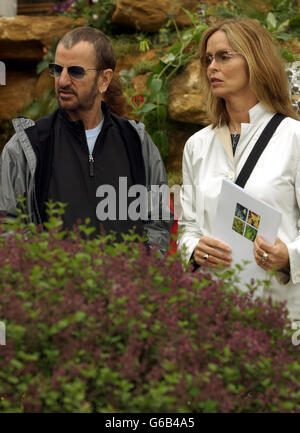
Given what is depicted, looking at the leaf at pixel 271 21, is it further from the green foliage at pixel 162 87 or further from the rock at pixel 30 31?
the rock at pixel 30 31

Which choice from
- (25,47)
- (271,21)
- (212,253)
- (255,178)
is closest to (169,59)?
(271,21)

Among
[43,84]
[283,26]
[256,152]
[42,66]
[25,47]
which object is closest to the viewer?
[256,152]

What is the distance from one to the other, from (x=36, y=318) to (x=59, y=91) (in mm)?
1781

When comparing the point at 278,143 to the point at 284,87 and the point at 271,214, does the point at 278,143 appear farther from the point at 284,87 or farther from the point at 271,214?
the point at 271,214

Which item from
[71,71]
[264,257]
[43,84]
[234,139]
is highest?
[71,71]

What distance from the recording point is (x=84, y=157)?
143 inches

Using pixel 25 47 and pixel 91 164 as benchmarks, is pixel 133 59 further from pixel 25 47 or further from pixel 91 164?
pixel 91 164

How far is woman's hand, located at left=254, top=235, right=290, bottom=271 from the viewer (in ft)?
10.4

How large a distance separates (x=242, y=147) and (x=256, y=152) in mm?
102

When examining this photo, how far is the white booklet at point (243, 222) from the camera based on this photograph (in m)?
3.08

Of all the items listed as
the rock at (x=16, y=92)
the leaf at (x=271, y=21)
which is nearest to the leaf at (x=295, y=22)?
the leaf at (x=271, y=21)

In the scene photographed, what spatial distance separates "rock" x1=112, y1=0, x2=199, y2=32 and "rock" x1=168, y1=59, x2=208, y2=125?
1439mm

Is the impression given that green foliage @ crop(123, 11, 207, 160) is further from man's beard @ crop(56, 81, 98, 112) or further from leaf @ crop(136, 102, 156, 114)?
man's beard @ crop(56, 81, 98, 112)

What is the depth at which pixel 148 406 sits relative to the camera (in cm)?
202
